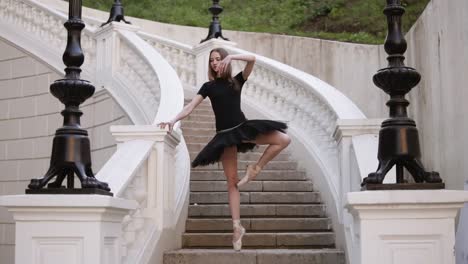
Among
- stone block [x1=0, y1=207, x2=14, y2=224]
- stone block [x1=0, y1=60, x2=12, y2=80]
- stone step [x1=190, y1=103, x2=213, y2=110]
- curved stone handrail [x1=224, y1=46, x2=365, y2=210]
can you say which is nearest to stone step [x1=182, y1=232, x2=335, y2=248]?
curved stone handrail [x1=224, y1=46, x2=365, y2=210]

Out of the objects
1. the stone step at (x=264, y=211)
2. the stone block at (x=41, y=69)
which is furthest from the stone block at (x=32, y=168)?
the stone step at (x=264, y=211)

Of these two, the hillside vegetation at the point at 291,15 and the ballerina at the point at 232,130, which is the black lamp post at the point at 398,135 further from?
the hillside vegetation at the point at 291,15

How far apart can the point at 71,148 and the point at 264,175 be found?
503cm

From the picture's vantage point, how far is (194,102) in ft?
19.7

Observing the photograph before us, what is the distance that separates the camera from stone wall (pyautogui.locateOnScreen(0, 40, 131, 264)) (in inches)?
479

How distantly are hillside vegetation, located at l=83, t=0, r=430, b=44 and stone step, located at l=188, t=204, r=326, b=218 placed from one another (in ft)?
27.9

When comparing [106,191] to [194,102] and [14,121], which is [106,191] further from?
[14,121]

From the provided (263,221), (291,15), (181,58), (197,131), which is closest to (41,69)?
(181,58)

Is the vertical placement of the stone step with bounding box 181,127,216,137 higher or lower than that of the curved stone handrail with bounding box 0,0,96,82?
lower

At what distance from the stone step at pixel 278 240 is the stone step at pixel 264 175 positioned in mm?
1744

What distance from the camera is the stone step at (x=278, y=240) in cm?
726

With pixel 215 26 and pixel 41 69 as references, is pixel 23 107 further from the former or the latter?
pixel 215 26

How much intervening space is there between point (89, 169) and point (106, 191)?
189mm

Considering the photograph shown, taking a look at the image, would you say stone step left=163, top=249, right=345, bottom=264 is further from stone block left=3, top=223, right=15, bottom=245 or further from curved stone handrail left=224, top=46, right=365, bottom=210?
stone block left=3, top=223, right=15, bottom=245
